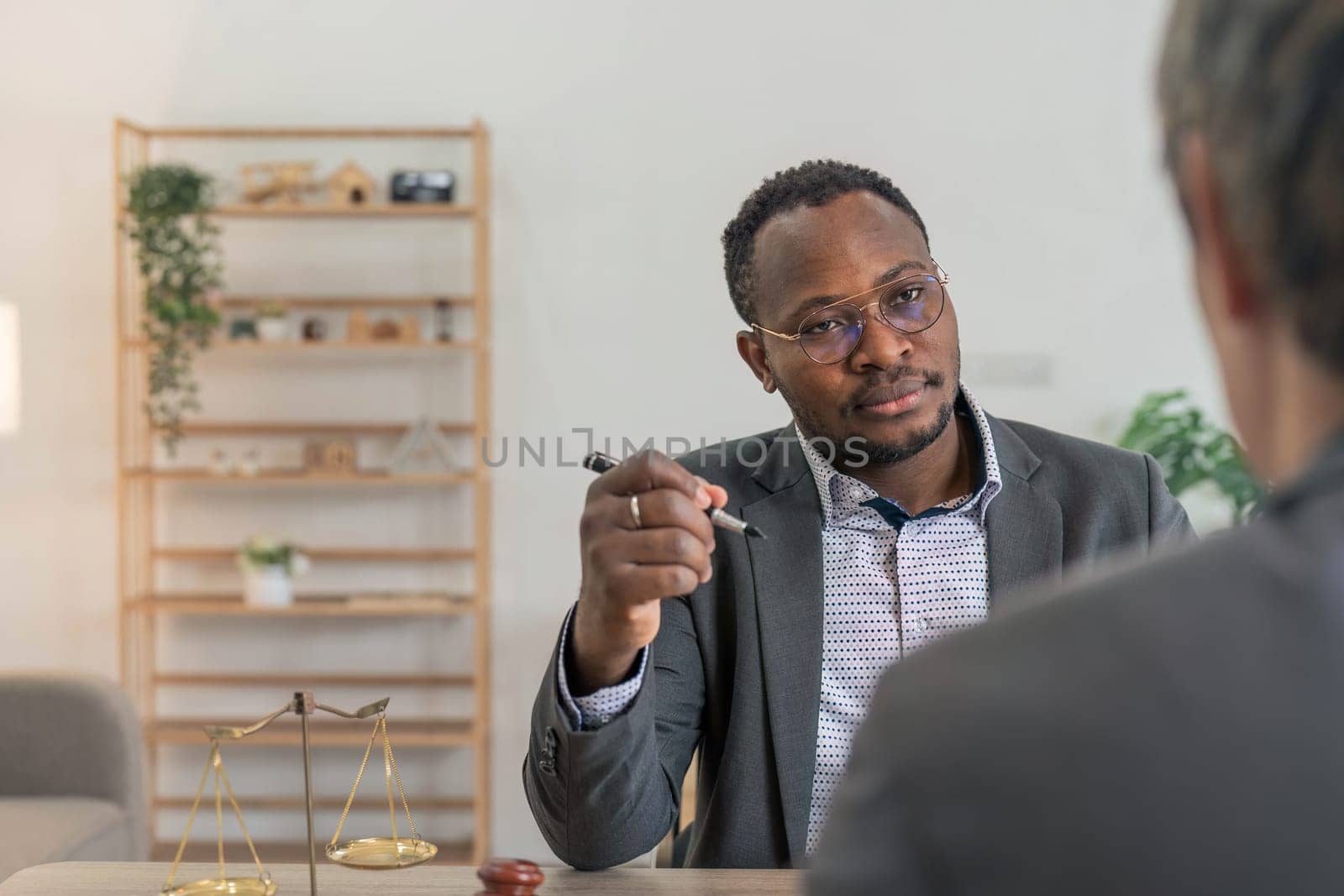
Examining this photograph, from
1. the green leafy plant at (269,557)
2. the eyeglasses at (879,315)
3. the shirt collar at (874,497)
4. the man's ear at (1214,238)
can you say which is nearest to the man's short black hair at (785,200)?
the eyeglasses at (879,315)

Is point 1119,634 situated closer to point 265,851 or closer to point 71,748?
point 71,748

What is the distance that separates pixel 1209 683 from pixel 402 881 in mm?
966

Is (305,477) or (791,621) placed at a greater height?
(305,477)

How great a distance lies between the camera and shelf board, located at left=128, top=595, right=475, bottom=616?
386cm

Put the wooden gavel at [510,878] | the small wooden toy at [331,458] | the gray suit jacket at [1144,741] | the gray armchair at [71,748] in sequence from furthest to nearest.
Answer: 1. the small wooden toy at [331,458]
2. the gray armchair at [71,748]
3. the wooden gavel at [510,878]
4. the gray suit jacket at [1144,741]

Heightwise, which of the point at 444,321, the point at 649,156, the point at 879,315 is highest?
the point at 649,156

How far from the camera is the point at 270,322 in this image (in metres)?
3.88

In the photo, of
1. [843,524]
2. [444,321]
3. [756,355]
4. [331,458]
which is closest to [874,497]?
[843,524]

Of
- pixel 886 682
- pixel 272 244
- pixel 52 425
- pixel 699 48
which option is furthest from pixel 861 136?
pixel 886 682

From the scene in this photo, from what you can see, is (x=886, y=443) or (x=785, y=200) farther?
(x=785, y=200)

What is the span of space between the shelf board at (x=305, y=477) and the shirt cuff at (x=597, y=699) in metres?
2.60

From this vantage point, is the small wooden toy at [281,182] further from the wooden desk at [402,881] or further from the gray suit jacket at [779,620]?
the wooden desk at [402,881]

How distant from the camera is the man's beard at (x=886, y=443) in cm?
160

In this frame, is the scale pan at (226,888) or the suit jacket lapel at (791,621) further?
the suit jacket lapel at (791,621)
